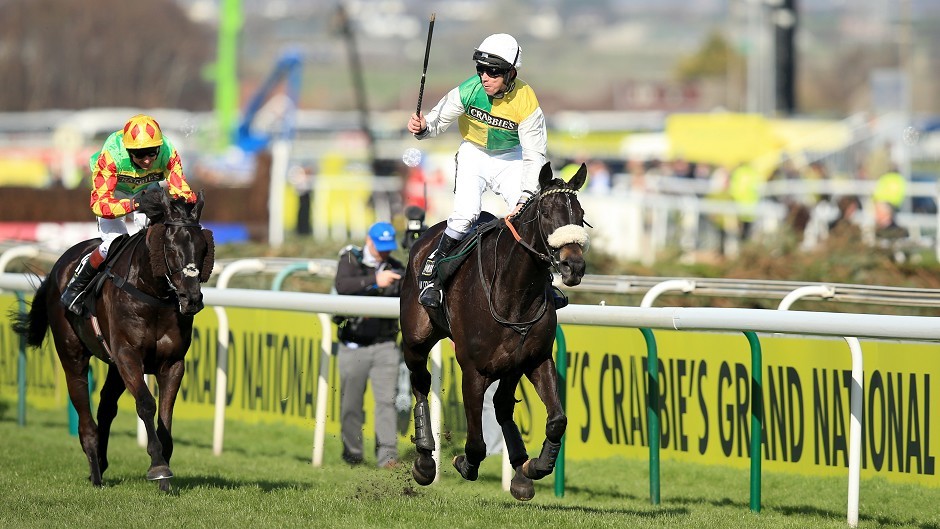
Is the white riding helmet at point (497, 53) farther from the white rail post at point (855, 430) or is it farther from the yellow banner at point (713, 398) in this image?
the white rail post at point (855, 430)

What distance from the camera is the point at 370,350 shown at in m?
10.4

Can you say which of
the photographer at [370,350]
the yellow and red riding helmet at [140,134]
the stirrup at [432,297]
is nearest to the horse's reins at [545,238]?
the stirrup at [432,297]

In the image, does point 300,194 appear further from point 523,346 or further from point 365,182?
point 523,346

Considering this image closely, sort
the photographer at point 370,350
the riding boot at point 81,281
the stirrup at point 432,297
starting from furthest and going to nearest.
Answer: the photographer at point 370,350, the riding boot at point 81,281, the stirrup at point 432,297

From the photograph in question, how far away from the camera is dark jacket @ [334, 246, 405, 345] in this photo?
10.0 meters

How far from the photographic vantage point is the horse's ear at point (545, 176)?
6.88 m

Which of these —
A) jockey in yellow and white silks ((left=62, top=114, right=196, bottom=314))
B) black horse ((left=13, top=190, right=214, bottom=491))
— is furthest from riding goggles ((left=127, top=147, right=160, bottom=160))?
black horse ((left=13, top=190, right=214, bottom=491))

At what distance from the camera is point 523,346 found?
283 inches

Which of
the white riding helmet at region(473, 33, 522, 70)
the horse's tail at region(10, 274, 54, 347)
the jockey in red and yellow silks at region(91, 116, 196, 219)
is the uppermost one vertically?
the white riding helmet at region(473, 33, 522, 70)

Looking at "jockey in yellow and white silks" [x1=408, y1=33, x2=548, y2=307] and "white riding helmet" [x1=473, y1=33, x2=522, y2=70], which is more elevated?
"white riding helmet" [x1=473, y1=33, x2=522, y2=70]

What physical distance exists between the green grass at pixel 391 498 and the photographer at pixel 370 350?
0.30 m

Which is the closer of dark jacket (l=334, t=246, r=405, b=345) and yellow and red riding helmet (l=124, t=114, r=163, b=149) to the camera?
yellow and red riding helmet (l=124, t=114, r=163, b=149)

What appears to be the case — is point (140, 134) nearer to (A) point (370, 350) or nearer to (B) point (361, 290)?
(B) point (361, 290)

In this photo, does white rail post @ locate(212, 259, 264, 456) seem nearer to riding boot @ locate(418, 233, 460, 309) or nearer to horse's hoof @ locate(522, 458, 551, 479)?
Answer: riding boot @ locate(418, 233, 460, 309)
